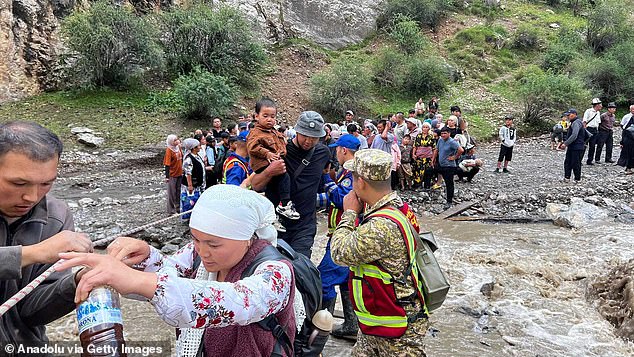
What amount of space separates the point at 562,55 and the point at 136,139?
23.5 m

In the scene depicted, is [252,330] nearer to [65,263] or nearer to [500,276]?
[65,263]

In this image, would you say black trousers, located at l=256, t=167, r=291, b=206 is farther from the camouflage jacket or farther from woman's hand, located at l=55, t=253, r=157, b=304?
woman's hand, located at l=55, t=253, r=157, b=304

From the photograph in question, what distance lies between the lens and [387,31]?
27.5 meters

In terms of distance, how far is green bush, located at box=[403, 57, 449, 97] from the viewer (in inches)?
861

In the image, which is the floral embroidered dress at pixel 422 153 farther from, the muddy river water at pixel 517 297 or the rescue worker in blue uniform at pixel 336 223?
the rescue worker in blue uniform at pixel 336 223

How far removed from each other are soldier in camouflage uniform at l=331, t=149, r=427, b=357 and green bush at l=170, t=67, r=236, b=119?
1416 centimetres

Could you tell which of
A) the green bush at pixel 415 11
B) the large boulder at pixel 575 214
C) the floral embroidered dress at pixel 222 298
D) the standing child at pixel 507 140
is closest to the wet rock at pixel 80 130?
the standing child at pixel 507 140

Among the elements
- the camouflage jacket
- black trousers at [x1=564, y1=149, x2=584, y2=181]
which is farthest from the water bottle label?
black trousers at [x1=564, y1=149, x2=584, y2=181]

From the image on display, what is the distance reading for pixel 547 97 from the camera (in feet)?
63.0

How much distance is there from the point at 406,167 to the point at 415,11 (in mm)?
21037

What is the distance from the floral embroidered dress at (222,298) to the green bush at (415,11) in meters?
28.4

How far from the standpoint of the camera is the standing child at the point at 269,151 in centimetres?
405

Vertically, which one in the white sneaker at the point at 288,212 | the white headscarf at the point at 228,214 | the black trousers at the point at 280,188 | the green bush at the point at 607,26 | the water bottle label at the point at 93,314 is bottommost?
the white sneaker at the point at 288,212

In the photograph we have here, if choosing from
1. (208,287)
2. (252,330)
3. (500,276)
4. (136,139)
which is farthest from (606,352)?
(136,139)
